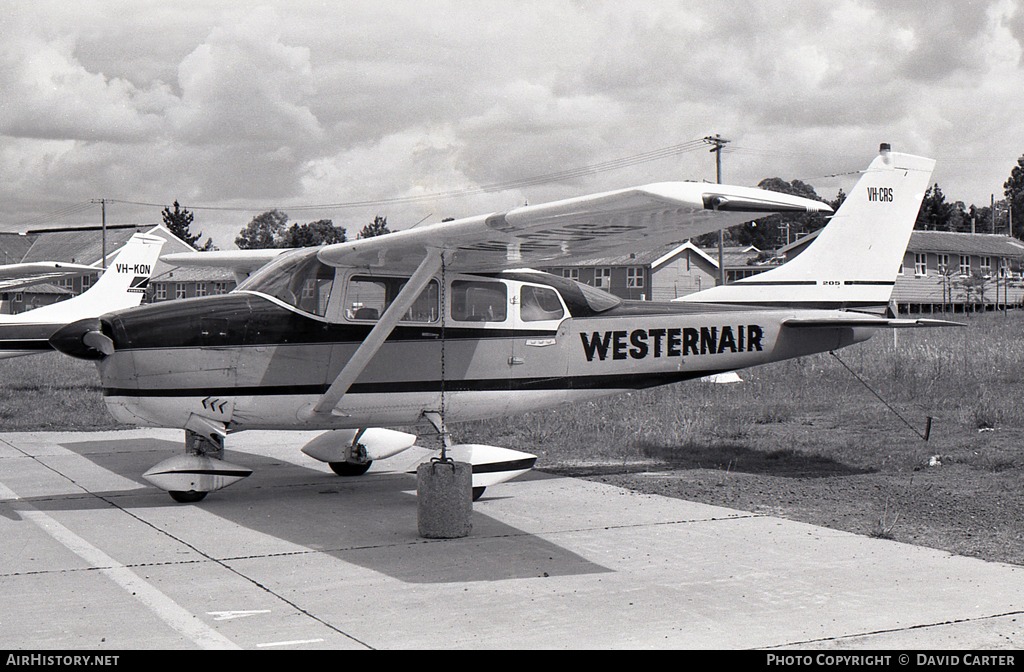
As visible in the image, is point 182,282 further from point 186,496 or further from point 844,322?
point 844,322

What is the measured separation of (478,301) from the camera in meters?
9.00

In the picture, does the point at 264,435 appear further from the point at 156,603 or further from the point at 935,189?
the point at 935,189

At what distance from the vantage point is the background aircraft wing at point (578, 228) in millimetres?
5559

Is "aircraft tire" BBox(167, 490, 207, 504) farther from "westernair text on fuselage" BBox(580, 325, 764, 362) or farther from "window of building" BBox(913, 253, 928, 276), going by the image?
→ "window of building" BBox(913, 253, 928, 276)

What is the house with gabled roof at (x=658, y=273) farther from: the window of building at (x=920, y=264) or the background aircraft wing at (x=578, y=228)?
the background aircraft wing at (x=578, y=228)

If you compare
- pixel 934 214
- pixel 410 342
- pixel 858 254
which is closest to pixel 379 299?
pixel 410 342

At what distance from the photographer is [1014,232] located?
390ft

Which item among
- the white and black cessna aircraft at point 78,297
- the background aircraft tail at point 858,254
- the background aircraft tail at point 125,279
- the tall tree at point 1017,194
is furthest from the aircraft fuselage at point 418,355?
the tall tree at point 1017,194

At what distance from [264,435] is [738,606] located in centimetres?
936

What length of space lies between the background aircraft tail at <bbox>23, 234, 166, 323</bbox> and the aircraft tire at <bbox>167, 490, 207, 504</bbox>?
1321 cm

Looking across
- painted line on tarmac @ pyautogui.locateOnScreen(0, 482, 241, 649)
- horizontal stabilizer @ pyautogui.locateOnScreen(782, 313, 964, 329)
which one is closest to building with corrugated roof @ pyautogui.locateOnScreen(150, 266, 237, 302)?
horizontal stabilizer @ pyautogui.locateOnScreen(782, 313, 964, 329)

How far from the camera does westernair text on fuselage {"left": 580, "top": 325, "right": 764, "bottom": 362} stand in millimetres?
9523

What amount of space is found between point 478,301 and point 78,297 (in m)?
14.3

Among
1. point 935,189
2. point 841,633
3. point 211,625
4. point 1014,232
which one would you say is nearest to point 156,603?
point 211,625
